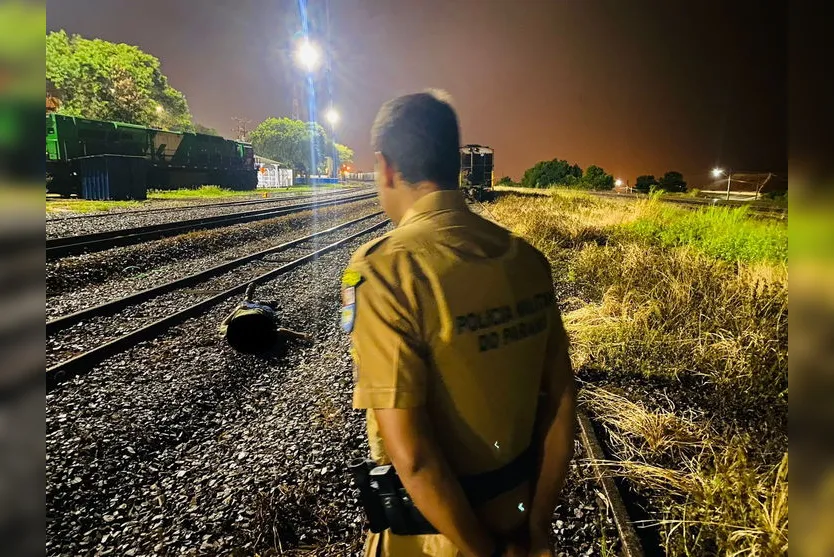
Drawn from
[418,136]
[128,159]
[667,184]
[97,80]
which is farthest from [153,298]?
[97,80]

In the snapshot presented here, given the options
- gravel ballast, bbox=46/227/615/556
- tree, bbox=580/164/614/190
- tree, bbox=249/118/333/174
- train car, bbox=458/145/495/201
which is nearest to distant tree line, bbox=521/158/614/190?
tree, bbox=580/164/614/190

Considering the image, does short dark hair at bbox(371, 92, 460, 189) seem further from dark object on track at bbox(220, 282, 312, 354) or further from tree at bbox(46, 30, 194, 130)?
tree at bbox(46, 30, 194, 130)

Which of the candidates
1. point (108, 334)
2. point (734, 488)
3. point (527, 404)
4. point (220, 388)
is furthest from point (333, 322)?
point (527, 404)

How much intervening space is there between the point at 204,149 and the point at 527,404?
3271 cm

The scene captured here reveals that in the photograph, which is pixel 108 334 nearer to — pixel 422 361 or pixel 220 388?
pixel 220 388

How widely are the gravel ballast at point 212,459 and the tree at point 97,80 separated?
47.0 metres

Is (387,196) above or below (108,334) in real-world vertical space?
above

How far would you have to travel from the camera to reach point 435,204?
1.21 m

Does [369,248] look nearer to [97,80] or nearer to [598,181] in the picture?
[598,181]

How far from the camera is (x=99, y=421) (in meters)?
3.71

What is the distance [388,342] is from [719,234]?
1040 cm

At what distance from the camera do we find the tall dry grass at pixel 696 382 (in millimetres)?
2379

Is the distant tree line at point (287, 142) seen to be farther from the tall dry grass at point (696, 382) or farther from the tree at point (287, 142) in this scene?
the tall dry grass at point (696, 382)

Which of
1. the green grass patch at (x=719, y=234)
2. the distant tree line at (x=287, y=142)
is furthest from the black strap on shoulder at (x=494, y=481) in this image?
the distant tree line at (x=287, y=142)
